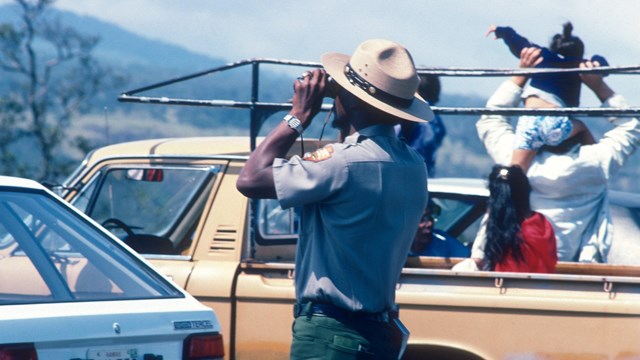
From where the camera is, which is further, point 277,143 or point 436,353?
point 436,353

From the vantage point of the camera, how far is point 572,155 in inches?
231

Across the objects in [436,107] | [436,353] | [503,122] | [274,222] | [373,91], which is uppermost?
[373,91]

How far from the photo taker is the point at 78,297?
3666 millimetres

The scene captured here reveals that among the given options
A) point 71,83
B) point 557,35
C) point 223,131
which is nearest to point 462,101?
point 223,131

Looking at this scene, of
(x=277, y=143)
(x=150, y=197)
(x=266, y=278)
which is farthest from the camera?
(x=150, y=197)

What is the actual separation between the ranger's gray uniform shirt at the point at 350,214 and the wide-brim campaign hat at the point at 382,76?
103 millimetres

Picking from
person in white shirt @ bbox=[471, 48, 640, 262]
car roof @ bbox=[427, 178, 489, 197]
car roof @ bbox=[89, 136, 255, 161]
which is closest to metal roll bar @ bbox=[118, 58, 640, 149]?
car roof @ bbox=[89, 136, 255, 161]

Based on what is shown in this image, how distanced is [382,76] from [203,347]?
3.44ft

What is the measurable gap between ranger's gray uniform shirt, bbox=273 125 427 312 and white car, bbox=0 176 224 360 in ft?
1.36

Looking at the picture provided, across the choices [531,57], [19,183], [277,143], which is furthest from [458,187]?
[19,183]

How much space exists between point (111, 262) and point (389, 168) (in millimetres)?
998

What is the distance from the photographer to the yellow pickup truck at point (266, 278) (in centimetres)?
485

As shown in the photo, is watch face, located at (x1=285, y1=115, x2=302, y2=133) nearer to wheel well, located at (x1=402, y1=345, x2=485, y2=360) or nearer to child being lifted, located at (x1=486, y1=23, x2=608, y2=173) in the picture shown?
wheel well, located at (x1=402, y1=345, x2=485, y2=360)

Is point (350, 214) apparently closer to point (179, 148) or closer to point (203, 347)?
point (203, 347)
